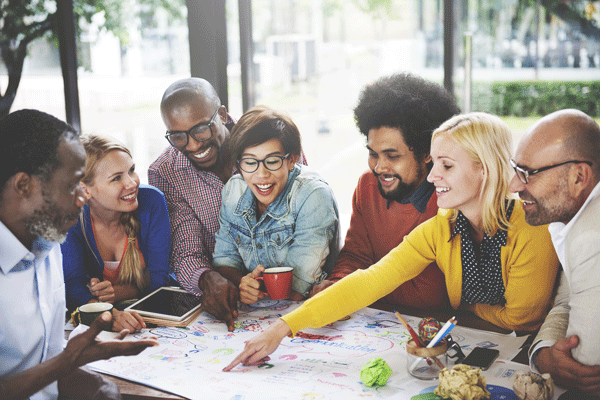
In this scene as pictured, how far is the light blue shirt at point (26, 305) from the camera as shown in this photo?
1314 millimetres

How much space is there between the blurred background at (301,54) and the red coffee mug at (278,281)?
2.06 metres

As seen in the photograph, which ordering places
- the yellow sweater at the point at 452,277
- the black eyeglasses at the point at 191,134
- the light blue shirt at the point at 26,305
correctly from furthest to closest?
the black eyeglasses at the point at 191,134
the yellow sweater at the point at 452,277
the light blue shirt at the point at 26,305

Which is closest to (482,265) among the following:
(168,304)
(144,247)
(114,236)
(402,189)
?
(402,189)

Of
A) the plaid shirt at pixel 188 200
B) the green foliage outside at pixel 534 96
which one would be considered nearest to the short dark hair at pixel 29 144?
the plaid shirt at pixel 188 200

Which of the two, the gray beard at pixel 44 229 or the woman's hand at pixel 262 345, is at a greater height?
the gray beard at pixel 44 229

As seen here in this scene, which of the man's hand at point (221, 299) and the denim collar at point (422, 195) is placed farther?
the denim collar at point (422, 195)

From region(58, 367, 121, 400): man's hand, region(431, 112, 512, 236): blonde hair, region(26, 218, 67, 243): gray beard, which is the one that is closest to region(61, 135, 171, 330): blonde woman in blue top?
region(58, 367, 121, 400): man's hand

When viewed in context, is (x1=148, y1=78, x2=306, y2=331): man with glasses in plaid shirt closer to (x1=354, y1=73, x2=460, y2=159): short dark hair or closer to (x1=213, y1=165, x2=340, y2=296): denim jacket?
(x1=213, y1=165, x2=340, y2=296): denim jacket

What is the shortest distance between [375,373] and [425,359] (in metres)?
0.18

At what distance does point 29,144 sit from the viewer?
128cm

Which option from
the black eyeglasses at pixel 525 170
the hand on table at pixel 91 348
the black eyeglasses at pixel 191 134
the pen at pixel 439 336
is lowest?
the pen at pixel 439 336

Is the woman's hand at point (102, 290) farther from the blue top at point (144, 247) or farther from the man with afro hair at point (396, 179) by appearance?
the man with afro hair at point (396, 179)

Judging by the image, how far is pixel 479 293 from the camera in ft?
5.90

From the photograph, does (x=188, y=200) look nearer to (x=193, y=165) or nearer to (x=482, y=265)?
(x=193, y=165)
